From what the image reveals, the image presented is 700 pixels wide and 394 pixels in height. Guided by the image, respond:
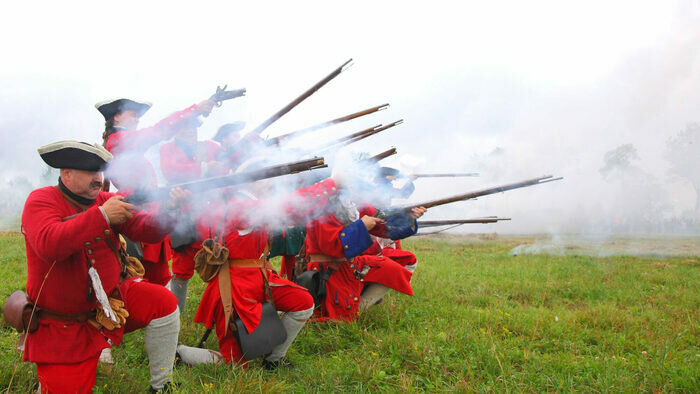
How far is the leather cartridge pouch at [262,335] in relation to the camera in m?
4.07

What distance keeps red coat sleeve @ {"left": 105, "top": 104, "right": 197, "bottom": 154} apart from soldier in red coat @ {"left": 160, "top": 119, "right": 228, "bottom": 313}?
88 mm

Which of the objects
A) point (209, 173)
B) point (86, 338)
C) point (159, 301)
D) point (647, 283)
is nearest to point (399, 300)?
point (209, 173)

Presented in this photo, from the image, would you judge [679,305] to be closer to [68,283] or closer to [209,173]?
[209,173]

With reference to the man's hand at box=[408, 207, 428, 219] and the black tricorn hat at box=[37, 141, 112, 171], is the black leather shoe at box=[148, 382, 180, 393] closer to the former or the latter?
the black tricorn hat at box=[37, 141, 112, 171]

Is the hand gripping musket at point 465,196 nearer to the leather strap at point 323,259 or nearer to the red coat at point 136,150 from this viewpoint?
the leather strap at point 323,259

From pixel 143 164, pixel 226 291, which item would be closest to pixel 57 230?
pixel 143 164

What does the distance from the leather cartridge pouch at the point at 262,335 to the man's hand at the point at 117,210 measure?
1.63m

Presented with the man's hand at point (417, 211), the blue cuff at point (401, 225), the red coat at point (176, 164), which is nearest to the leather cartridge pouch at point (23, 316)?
the red coat at point (176, 164)

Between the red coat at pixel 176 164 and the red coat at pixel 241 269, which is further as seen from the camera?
the red coat at pixel 176 164

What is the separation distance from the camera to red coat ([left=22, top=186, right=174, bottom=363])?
2.87 m

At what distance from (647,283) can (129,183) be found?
383 inches

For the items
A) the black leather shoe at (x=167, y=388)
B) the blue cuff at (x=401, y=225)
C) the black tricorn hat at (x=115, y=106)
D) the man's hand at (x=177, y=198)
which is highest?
the black tricorn hat at (x=115, y=106)

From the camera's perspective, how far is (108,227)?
2984 mm

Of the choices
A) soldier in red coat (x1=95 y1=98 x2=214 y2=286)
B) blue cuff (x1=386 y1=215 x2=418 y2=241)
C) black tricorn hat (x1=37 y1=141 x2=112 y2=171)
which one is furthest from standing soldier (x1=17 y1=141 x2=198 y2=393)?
blue cuff (x1=386 y1=215 x2=418 y2=241)
